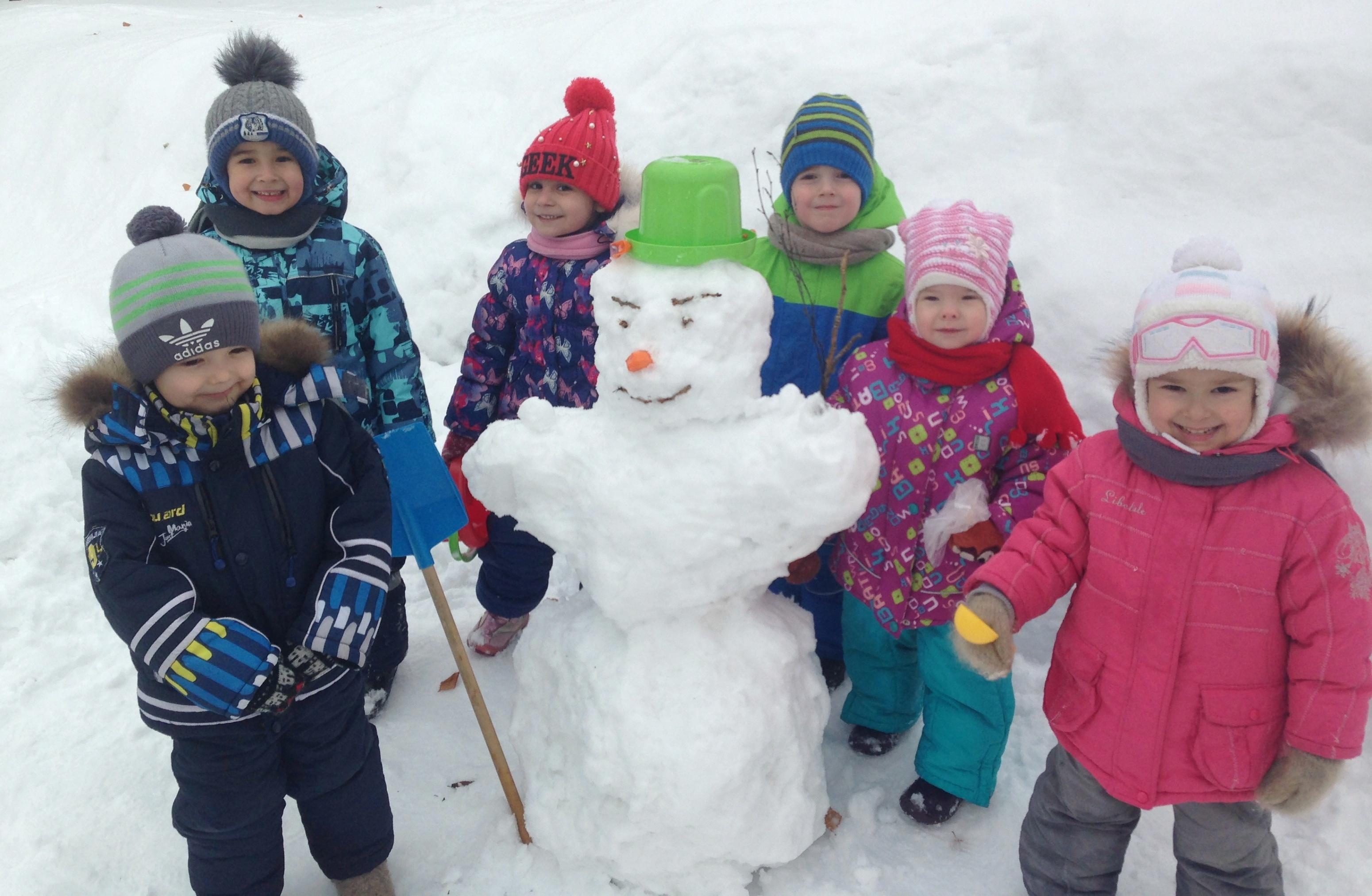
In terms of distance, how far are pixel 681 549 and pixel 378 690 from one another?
4.87 feet

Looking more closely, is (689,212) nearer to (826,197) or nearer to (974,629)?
(826,197)

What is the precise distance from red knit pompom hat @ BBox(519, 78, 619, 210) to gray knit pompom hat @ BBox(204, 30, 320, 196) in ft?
2.07

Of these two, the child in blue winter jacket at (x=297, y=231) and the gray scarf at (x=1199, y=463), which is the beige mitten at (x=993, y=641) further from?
the child in blue winter jacket at (x=297, y=231)

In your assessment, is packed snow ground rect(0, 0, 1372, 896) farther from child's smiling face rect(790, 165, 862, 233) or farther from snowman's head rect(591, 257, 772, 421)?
snowman's head rect(591, 257, 772, 421)

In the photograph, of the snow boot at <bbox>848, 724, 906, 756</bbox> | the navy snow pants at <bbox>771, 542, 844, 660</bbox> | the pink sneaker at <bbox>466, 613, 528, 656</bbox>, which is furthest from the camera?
the pink sneaker at <bbox>466, 613, 528, 656</bbox>

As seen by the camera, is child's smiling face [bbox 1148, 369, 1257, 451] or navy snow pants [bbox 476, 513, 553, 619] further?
navy snow pants [bbox 476, 513, 553, 619]

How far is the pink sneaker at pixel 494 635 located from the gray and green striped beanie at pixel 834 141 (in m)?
1.75

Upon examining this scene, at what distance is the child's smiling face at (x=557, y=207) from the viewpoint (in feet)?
8.20

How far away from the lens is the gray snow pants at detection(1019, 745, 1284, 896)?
170cm

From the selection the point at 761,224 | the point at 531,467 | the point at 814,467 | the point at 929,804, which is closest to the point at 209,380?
the point at 531,467

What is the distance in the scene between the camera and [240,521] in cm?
175

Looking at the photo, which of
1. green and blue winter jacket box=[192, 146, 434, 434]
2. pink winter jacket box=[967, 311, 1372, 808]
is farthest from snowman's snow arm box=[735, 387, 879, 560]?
green and blue winter jacket box=[192, 146, 434, 434]

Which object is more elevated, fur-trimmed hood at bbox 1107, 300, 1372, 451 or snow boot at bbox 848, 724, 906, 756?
fur-trimmed hood at bbox 1107, 300, 1372, 451

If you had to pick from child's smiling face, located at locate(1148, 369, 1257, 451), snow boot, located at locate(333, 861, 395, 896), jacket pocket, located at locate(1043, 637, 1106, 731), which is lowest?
snow boot, located at locate(333, 861, 395, 896)
